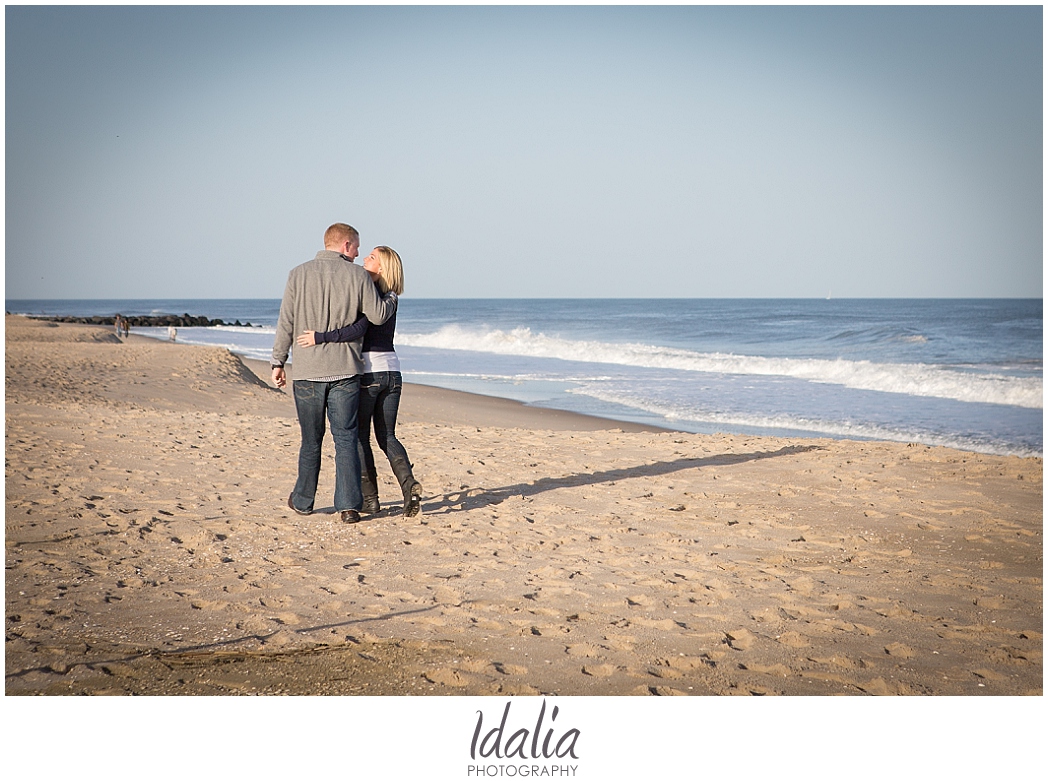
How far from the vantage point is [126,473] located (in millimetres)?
6711

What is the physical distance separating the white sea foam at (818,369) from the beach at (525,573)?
31.2 feet

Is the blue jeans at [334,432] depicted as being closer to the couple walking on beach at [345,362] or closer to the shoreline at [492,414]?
the couple walking on beach at [345,362]

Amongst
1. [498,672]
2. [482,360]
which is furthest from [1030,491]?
[482,360]

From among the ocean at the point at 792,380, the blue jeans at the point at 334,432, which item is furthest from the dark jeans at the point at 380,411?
the ocean at the point at 792,380

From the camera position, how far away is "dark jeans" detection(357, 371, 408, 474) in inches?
210

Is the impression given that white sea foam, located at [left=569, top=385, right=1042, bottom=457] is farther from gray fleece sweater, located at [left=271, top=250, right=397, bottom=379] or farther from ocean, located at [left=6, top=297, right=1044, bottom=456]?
gray fleece sweater, located at [left=271, top=250, right=397, bottom=379]

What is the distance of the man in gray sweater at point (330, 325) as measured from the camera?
498cm

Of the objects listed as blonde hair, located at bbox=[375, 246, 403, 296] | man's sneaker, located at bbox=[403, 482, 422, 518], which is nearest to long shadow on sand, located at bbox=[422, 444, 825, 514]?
man's sneaker, located at bbox=[403, 482, 422, 518]

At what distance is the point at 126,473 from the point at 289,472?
4.18 ft

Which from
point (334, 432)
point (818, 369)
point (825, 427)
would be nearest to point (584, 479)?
point (334, 432)

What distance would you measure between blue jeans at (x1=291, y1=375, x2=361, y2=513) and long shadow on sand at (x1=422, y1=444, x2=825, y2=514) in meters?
0.72

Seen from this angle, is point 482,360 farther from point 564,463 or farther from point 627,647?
point 627,647

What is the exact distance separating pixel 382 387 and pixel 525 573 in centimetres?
162

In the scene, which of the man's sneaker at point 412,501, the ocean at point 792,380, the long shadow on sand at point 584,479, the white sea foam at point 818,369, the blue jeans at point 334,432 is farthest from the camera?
the white sea foam at point 818,369
